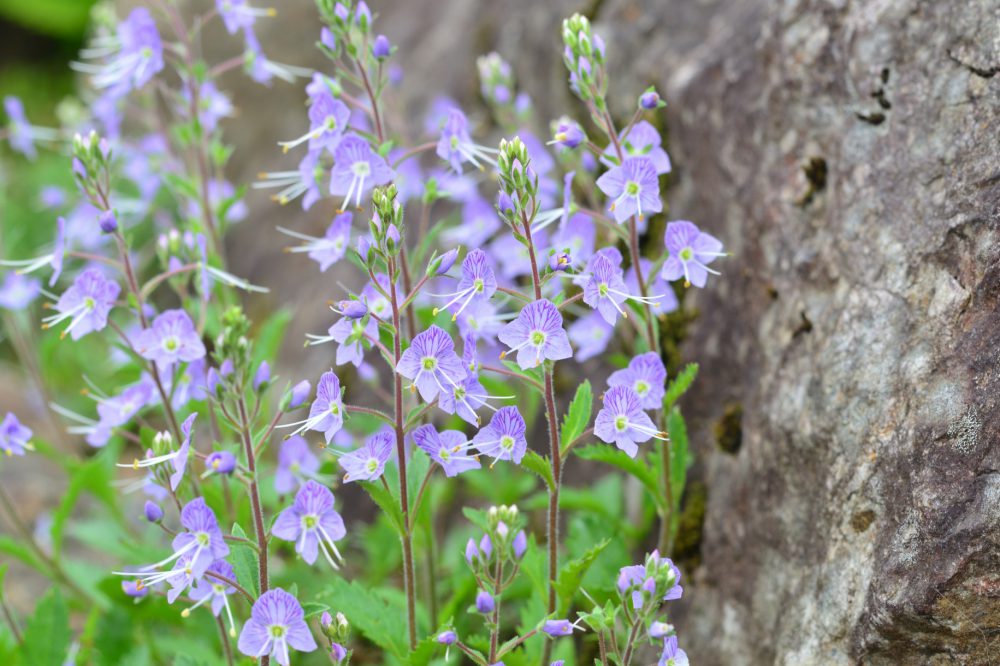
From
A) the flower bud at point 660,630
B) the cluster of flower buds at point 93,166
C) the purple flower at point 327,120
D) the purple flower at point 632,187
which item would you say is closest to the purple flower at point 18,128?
the cluster of flower buds at point 93,166

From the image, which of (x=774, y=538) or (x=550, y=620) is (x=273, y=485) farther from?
(x=774, y=538)

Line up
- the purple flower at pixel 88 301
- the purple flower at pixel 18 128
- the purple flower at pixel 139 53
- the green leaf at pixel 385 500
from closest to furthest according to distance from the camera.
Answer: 1. the green leaf at pixel 385 500
2. the purple flower at pixel 88 301
3. the purple flower at pixel 139 53
4. the purple flower at pixel 18 128

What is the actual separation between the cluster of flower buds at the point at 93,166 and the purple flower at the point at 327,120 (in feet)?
2.37

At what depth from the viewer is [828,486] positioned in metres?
3.10

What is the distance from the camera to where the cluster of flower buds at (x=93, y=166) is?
3221 millimetres

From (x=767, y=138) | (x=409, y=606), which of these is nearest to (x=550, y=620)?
(x=409, y=606)

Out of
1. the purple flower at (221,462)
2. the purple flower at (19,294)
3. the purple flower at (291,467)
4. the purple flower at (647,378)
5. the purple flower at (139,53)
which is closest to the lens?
the purple flower at (221,462)

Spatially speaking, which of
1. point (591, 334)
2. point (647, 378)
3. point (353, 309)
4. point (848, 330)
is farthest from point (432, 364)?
point (591, 334)

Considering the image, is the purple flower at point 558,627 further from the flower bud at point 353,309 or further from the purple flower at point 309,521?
the flower bud at point 353,309

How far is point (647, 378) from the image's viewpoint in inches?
119

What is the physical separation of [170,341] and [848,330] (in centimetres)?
237

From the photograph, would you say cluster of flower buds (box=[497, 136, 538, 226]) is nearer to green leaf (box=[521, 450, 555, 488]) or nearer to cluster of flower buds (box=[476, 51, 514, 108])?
green leaf (box=[521, 450, 555, 488])

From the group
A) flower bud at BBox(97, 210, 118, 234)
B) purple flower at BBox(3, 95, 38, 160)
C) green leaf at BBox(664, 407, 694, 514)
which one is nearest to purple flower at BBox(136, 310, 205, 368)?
flower bud at BBox(97, 210, 118, 234)

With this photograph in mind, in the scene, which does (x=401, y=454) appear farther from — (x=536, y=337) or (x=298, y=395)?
(x=536, y=337)
